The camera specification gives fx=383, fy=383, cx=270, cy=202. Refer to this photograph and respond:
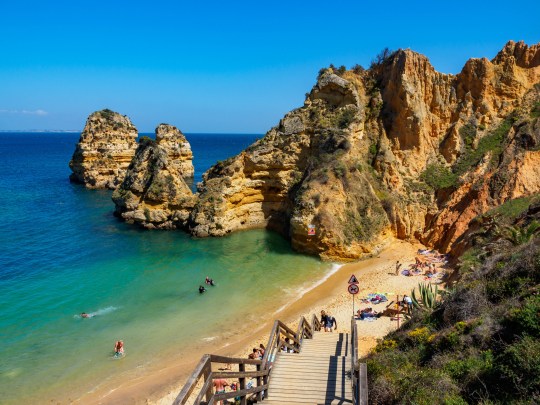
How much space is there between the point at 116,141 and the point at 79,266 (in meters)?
41.2

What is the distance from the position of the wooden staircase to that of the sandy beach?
23.9ft

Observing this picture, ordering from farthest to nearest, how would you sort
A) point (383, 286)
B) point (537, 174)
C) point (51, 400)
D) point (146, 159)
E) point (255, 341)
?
point (146, 159) < point (537, 174) < point (383, 286) < point (255, 341) < point (51, 400)

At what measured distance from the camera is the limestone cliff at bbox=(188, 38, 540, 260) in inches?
1214

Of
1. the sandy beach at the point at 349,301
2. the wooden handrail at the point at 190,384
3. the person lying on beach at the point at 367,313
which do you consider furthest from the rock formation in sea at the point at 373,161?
the wooden handrail at the point at 190,384

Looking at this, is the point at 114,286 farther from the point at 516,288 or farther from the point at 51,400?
the point at 516,288

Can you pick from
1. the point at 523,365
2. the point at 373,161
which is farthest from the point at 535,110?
the point at 523,365

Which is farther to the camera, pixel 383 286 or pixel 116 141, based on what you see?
pixel 116 141

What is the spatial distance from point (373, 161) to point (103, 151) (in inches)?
1865

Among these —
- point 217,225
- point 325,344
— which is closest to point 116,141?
point 217,225

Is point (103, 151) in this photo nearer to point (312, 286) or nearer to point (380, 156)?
point (380, 156)

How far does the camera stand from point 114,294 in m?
24.2

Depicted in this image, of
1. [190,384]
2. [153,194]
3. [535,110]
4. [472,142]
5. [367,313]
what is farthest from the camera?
[153,194]

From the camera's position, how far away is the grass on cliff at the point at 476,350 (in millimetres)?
6543

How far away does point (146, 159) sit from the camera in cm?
4047
